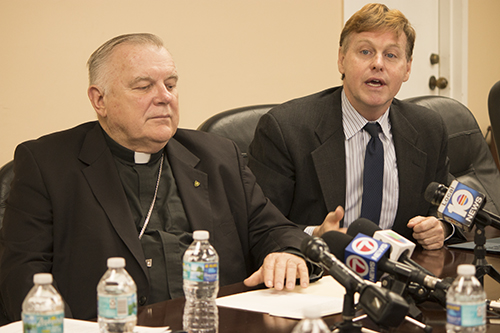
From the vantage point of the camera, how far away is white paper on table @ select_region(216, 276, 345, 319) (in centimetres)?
147

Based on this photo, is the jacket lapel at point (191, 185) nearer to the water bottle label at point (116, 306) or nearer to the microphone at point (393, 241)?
the microphone at point (393, 241)

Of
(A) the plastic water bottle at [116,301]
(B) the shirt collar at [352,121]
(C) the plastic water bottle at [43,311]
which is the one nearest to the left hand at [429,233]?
(B) the shirt collar at [352,121]

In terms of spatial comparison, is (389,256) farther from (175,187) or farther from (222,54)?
(222,54)

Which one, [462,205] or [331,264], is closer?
[331,264]

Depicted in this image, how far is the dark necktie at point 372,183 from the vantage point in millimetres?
2508

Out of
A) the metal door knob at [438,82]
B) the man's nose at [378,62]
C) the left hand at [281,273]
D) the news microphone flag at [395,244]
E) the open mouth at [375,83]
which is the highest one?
the man's nose at [378,62]

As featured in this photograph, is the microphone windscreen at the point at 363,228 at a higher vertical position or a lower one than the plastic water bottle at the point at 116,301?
higher

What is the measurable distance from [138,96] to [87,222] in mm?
461

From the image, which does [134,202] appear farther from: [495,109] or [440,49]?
[440,49]

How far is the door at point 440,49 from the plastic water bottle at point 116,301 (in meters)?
4.15

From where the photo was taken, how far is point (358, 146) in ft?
8.41

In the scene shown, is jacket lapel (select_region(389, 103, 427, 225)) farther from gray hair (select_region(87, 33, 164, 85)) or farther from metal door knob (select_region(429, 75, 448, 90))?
metal door knob (select_region(429, 75, 448, 90))

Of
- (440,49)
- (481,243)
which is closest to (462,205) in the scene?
(481,243)

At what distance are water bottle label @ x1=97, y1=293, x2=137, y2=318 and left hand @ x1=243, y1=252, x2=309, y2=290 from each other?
0.61 meters
